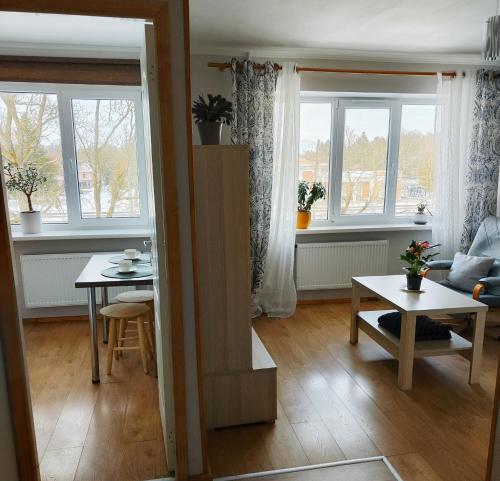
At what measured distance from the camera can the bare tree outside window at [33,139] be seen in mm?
3729

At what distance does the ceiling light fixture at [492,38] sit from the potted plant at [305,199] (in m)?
1.95

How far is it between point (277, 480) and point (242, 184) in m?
1.39

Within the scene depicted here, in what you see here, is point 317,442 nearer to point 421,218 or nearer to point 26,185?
point 421,218

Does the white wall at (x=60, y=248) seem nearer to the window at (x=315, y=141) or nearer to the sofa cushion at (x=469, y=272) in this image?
the window at (x=315, y=141)

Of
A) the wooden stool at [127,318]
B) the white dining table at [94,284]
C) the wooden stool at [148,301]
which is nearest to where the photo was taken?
the white dining table at [94,284]

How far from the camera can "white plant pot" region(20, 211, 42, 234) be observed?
3752 millimetres

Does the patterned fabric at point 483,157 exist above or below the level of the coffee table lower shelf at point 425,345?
above

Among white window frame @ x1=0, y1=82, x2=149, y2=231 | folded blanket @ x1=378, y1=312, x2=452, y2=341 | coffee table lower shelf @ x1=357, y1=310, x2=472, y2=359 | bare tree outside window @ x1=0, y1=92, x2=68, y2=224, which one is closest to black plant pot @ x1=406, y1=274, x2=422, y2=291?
folded blanket @ x1=378, y1=312, x2=452, y2=341

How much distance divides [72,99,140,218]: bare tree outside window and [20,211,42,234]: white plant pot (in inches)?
15.6

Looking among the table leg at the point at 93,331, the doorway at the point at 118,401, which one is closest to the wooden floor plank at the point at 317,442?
the doorway at the point at 118,401

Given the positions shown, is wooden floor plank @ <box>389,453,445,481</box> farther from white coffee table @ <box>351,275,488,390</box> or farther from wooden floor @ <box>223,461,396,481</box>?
white coffee table @ <box>351,275,488,390</box>

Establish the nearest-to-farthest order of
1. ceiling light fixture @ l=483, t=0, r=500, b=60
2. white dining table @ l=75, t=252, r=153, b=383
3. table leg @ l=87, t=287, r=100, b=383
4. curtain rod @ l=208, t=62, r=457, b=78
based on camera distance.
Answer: ceiling light fixture @ l=483, t=0, r=500, b=60
white dining table @ l=75, t=252, r=153, b=383
table leg @ l=87, t=287, r=100, b=383
curtain rod @ l=208, t=62, r=457, b=78

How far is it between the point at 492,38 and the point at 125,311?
2795 millimetres

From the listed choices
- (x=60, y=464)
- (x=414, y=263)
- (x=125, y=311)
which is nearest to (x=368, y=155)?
(x=414, y=263)
